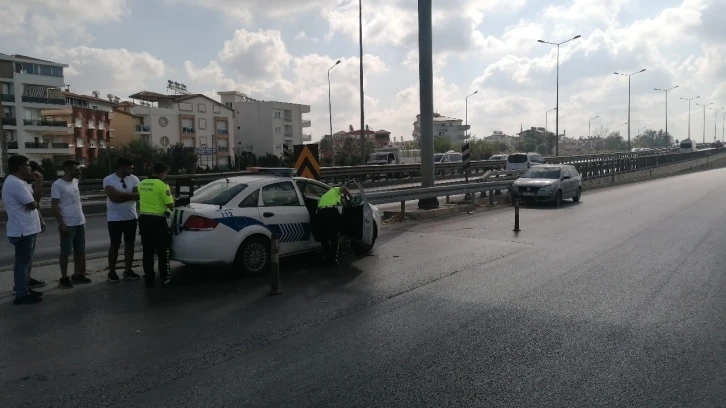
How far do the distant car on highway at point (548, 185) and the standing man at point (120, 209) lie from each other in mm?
14018

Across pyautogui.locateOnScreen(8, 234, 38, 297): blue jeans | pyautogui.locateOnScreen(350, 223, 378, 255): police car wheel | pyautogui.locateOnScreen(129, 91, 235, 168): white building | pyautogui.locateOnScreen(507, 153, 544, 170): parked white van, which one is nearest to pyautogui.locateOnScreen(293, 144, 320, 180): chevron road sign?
pyautogui.locateOnScreen(350, 223, 378, 255): police car wheel

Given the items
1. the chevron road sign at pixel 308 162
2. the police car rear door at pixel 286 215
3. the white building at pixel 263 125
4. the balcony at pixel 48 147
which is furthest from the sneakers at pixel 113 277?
the white building at pixel 263 125

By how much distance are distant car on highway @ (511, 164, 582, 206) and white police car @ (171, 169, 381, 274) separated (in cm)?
1120

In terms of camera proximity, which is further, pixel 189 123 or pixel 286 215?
pixel 189 123

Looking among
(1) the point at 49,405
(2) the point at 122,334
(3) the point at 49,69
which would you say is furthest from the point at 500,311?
(3) the point at 49,69

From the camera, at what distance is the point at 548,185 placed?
20.3m

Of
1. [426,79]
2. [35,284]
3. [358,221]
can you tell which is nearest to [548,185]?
[426,79]

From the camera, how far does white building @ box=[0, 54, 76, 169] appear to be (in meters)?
60.5

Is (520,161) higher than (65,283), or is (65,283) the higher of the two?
(520,161)

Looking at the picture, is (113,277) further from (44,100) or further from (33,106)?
(44,100)

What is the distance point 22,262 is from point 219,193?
2.74 m

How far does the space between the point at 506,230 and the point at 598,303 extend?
6.76 m

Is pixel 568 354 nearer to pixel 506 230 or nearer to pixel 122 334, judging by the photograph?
pixel 122 334

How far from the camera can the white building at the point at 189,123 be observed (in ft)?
247
